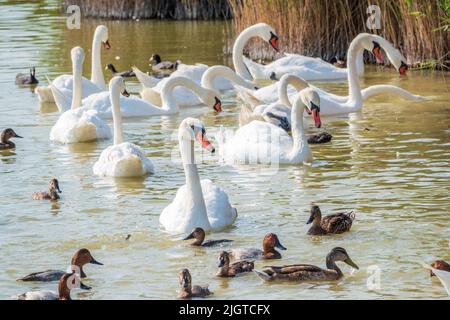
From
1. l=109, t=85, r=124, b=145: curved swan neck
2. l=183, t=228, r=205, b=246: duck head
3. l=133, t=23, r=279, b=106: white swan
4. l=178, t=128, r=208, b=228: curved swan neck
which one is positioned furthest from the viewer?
l=133, t=23, r=279, b=106: white swan

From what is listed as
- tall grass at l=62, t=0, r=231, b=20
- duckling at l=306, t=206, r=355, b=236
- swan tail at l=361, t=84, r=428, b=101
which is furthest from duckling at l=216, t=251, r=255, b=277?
tall grass at l=62, t=0, r=231, b=20

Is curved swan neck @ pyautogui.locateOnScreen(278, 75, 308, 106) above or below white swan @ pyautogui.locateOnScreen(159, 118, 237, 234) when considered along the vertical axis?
above

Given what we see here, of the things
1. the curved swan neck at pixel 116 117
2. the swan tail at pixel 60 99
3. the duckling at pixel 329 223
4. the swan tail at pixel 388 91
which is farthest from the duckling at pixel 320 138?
the duckling at pixel 329 223

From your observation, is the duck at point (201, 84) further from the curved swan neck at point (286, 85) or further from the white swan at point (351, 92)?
the curved swan neck at point (286, 85)

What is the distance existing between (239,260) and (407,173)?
3748mm

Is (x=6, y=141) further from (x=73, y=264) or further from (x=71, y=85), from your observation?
(x=73, y=264)

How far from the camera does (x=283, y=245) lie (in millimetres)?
10148

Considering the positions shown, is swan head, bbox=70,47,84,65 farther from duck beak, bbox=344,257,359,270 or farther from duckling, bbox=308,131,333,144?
duck beak, bbox=344,257,359,270

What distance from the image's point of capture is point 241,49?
19.8 meters

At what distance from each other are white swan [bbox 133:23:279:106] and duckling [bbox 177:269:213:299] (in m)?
9.23

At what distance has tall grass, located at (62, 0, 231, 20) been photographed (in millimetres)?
30625

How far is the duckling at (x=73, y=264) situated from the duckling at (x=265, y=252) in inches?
39.1
